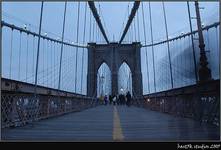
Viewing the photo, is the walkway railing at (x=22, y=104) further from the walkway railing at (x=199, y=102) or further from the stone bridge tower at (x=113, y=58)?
the stone bridge tower at (x=113, y=58)

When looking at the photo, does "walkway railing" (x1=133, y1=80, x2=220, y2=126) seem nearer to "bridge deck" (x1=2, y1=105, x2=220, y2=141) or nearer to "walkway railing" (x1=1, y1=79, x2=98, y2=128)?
"bridge deck" (x1=2, y1=105, x2=220, y2=141)

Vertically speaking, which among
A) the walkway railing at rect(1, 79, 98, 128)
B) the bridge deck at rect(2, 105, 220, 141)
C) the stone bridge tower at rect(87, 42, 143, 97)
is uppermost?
the stone bridge tower at rect(87, 42, 143, 97)

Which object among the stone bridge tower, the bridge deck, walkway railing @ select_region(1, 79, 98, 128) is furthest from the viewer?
the stone bridge tower

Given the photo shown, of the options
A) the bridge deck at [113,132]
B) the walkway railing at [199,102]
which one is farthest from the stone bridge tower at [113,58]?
the bridge deck at [113,132]

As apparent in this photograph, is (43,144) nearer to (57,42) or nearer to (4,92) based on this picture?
(4,92)

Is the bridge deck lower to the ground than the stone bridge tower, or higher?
lower

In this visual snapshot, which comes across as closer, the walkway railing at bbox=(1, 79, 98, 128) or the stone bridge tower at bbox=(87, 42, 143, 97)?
the walkway railing at bbox=(1, 79, 98, 128)

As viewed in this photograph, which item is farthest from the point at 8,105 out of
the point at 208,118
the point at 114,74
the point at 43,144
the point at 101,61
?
the point at 101,61

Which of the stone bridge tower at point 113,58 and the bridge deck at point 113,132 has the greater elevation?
the stone bridge tower at point 113,58

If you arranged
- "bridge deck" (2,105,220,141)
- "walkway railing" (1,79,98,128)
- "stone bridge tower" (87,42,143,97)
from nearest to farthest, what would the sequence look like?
"bridge deck" (2,105,220,141) → "walkway railing" (1,79,98,128) → "stone bridge tower" (87,42,143,97)

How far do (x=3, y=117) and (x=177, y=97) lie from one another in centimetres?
483

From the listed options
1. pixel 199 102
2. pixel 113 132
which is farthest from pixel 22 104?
pixel 199 102

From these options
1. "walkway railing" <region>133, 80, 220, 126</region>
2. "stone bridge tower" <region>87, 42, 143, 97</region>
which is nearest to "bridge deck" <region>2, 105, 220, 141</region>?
"walkway railing" <region>133, 80, 220, 126</region>

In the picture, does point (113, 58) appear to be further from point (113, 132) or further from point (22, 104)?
point (113, 132)
